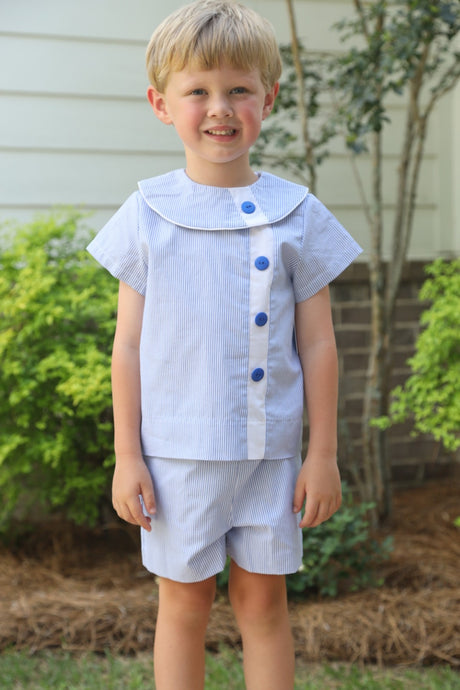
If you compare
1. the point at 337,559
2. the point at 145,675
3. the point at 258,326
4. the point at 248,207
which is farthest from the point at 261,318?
the point at 337,559

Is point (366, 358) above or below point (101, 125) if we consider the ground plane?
below

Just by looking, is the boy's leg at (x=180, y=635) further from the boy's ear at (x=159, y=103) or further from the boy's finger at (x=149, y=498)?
the boy's ear at (x=159, y=103)

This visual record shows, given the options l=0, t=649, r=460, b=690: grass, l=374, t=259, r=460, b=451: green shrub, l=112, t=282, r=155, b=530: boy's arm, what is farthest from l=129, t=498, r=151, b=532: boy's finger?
l=374, t=259, r=460, b=451: green shrub

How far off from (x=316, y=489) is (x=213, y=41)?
0.97 metres

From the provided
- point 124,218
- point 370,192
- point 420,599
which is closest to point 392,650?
point 420,599

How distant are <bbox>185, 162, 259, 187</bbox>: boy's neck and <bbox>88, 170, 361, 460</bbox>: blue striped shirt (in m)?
0.02

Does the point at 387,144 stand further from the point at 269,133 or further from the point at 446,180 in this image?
the point at 269,133

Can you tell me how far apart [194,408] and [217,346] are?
14cm

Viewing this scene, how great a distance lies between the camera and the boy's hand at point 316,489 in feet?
5.78

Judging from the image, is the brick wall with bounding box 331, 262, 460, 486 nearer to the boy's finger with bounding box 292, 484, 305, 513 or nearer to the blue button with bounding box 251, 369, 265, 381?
the boy's finger with bounding box 292, 484, 305, 513

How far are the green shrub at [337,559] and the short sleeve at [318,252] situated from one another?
56.2 inches

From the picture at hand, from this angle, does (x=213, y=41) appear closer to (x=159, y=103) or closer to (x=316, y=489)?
(x=159, y=103)

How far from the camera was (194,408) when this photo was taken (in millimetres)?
1675

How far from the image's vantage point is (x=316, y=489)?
176cm
